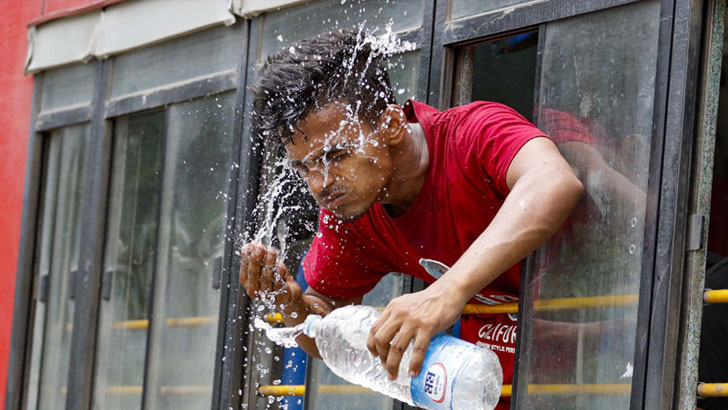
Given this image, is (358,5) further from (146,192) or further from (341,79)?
(146,192)

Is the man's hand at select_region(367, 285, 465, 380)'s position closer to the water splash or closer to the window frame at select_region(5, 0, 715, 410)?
the window frame at select_region(5, 0, 715, 410)

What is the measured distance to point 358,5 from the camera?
5562 mm

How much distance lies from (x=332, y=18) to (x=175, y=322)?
200 centimetres

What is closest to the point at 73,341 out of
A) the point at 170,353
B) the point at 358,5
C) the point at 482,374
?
the point at 170,353

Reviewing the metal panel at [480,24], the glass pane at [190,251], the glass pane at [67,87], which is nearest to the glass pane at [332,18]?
the metal panel at [480,24]

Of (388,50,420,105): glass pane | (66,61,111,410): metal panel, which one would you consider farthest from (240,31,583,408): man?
(66,61,111,410): metal panel

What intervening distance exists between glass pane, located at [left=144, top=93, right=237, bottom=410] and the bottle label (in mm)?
2673

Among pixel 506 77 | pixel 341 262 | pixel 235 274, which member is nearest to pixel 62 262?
pixel 235 274

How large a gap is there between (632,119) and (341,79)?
1.00 meters

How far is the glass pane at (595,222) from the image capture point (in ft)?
13.2

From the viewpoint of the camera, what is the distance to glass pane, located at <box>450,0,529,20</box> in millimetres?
4711

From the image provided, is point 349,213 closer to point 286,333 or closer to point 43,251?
point 286,333

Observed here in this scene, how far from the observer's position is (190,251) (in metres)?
6.60

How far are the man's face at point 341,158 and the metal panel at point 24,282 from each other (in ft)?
14.0
